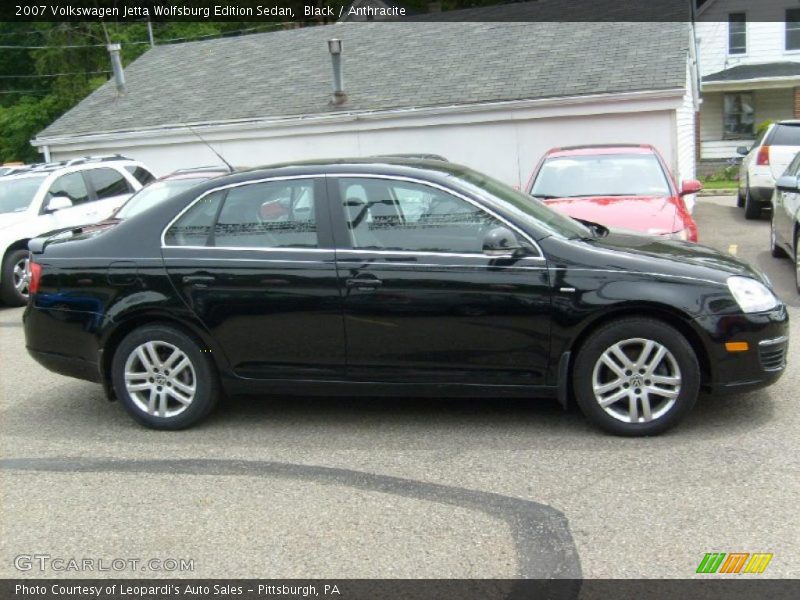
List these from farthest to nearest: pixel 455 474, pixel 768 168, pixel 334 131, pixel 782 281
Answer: pixel 334 131
pixel 768 168
pixel 782 281
pixel 455 474

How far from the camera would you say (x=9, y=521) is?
4.55m

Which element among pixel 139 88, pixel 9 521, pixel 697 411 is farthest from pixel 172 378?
pixel 139 88

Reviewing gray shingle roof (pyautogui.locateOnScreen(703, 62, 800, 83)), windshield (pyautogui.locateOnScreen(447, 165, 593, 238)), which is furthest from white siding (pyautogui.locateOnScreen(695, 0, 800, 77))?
windshield (pyautogui.locateOnScreen(447, 165, 593, 238))

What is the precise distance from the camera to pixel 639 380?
5.18m

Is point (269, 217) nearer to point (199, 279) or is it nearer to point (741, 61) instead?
point (199, 279)

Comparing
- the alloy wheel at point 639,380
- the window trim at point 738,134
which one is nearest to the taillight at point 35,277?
the alloy wheel at point 639,380

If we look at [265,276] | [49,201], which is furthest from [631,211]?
[49,201]

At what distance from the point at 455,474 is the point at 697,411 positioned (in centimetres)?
178

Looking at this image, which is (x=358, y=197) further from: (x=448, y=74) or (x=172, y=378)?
(x=448, y=74)

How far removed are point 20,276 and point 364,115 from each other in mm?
8395

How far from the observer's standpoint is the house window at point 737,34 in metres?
33.4

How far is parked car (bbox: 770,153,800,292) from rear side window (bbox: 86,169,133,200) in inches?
350

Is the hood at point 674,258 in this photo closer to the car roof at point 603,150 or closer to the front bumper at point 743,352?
the front bumper at point 743,352

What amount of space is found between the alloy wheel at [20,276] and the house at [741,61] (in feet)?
Answer: 86.9
